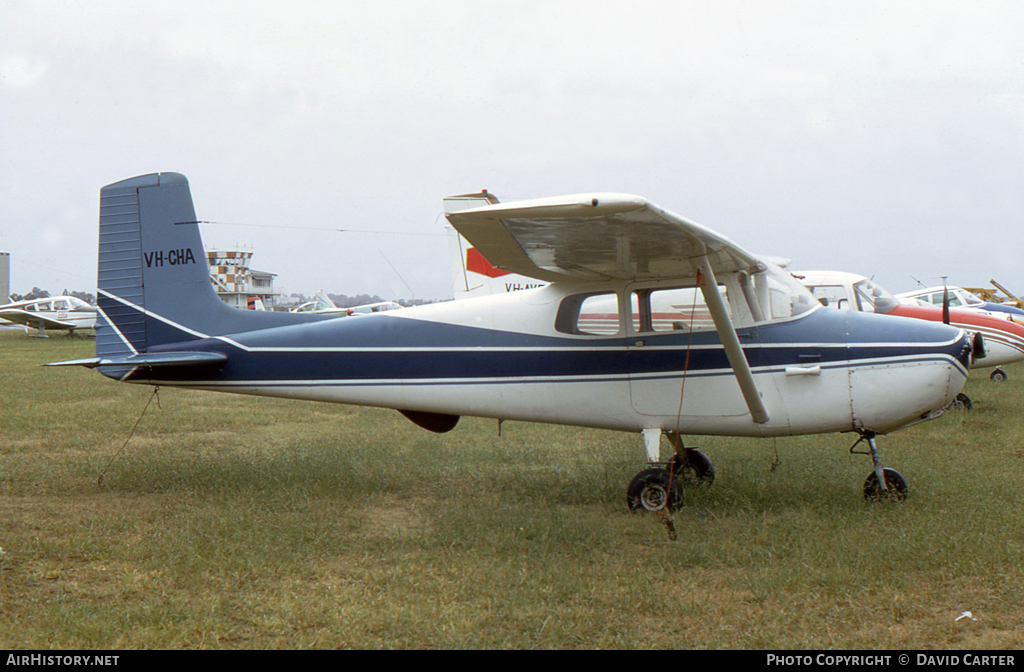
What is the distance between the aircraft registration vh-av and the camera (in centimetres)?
562

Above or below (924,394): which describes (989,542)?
below

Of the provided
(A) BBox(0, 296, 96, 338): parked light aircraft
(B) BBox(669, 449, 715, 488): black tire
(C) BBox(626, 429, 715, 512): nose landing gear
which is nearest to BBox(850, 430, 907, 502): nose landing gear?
(B) BBox(669, 449, 715, 488): black tire

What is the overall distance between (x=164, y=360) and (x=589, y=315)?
3629 millimetres

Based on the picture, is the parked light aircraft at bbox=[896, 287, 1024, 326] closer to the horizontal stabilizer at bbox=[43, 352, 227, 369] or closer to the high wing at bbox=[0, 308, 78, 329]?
the horizontal stabilizer at bbox=[43, 352, 227, 369]

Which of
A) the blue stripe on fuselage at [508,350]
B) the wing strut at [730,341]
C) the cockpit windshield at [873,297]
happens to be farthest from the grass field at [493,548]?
the cockpit windshield at [873,297]

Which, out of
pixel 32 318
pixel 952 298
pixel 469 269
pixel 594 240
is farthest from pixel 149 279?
pixel 32 318

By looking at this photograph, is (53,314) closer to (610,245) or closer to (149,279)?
(149,279)

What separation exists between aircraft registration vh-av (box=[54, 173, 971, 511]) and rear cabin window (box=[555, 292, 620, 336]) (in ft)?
0.04

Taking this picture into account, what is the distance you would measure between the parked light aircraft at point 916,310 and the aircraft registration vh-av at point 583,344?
6120 millimetres

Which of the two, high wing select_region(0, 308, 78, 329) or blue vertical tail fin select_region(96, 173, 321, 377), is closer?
blue vertical tail fin select_region(96, 173, 321, 377)

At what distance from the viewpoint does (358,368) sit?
6523 millimetres

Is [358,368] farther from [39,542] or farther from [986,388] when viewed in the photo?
[986,388]

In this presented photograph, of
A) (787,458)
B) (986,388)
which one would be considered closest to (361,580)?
(787,458)
